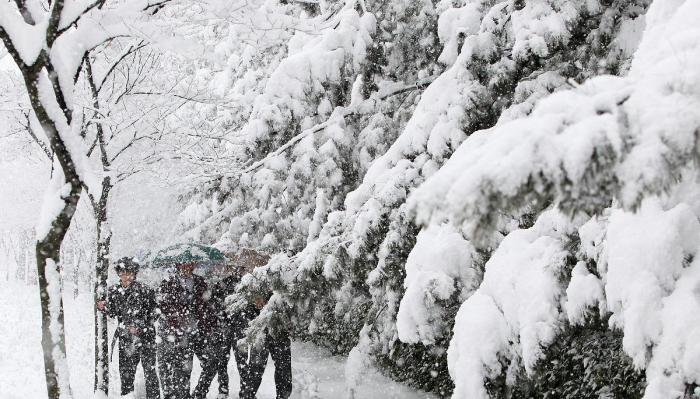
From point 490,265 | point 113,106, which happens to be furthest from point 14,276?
point 490,265

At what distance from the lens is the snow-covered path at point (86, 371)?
823cm

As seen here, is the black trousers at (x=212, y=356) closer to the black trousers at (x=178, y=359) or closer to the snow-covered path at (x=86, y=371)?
the black trousers at (x=178, y=359)

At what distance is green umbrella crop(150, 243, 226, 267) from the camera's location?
6.42m

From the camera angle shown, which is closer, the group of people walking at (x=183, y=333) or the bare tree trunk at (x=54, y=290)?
the bare tree trunk at (x=54, y=290)

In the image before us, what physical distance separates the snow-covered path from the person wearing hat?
118 centimetres

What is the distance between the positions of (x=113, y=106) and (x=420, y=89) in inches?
179

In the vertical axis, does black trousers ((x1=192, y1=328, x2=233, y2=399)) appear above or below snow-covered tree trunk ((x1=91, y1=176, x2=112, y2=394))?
below

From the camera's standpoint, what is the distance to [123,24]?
13.8ft

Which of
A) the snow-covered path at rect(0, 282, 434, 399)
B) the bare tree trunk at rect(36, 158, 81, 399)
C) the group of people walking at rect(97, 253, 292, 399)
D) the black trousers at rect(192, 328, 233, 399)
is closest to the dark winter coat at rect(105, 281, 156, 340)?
the group of people walking at rect(97, 253, 292, 399)

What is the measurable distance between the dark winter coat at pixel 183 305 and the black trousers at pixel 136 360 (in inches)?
22.7

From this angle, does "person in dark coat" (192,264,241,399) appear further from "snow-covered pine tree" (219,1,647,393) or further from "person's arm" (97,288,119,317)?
"person's arm" (97,288,119,317)

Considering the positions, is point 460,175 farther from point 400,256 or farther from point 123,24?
point 400,256

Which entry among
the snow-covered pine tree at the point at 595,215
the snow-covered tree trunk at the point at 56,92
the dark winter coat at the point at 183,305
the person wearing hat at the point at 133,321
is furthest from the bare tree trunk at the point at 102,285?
the snow-covered pine tree at the point at 595,215

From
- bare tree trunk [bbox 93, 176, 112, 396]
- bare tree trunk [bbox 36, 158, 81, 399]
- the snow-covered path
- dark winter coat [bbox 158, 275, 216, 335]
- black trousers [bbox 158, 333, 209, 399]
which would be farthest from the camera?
the snow-covered path
